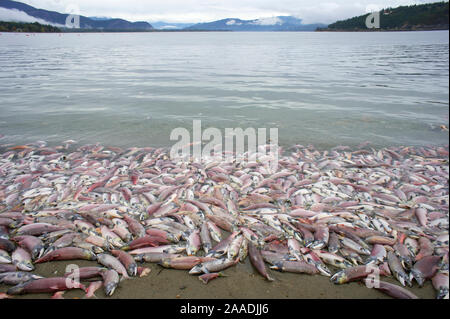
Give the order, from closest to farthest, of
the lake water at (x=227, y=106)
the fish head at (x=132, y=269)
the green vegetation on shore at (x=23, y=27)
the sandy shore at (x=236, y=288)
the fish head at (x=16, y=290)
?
the fish head at (x=16, y=290)
the sandy shore at (x=236, y=288)
the fish head at (x=132, y=269)
the lake water at (x=227, y=106)
the green vegetation on shore at (x=23, y=27)

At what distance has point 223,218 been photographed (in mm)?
5359

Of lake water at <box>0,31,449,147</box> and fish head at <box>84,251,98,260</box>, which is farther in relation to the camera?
lake water at <box>0,31,449,147</box>

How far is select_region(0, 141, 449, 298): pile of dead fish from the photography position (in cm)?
412

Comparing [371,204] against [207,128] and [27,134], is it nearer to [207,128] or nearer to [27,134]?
[207,128]

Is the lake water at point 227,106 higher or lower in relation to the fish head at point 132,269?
higher

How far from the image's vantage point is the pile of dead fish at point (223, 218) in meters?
4.12

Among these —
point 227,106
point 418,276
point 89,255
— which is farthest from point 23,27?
point 418,276

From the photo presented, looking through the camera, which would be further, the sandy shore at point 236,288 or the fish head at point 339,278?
the fish head at point 339,278

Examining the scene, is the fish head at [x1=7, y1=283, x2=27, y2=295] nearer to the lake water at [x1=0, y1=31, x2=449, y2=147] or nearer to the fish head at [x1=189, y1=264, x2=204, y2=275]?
the fish head at [x1=189, y1=264, x2=204, y2=275]

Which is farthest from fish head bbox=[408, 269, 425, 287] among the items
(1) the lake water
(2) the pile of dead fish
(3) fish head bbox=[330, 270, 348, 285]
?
(1) the lake water

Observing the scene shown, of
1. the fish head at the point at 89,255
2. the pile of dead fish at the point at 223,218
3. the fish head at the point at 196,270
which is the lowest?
the fish head at the point at 196,270

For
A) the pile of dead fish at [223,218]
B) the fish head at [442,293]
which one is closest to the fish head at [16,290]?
the pile of dead fish at [223,218]

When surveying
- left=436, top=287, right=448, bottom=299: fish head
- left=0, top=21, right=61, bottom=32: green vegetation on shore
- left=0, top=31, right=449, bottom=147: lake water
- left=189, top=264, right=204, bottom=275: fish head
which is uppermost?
left=0, top=21, right=61, bottom=32: green vegetation on shore

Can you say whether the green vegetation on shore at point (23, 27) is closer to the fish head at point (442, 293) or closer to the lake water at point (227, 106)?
the lake water at point (227, 106)
